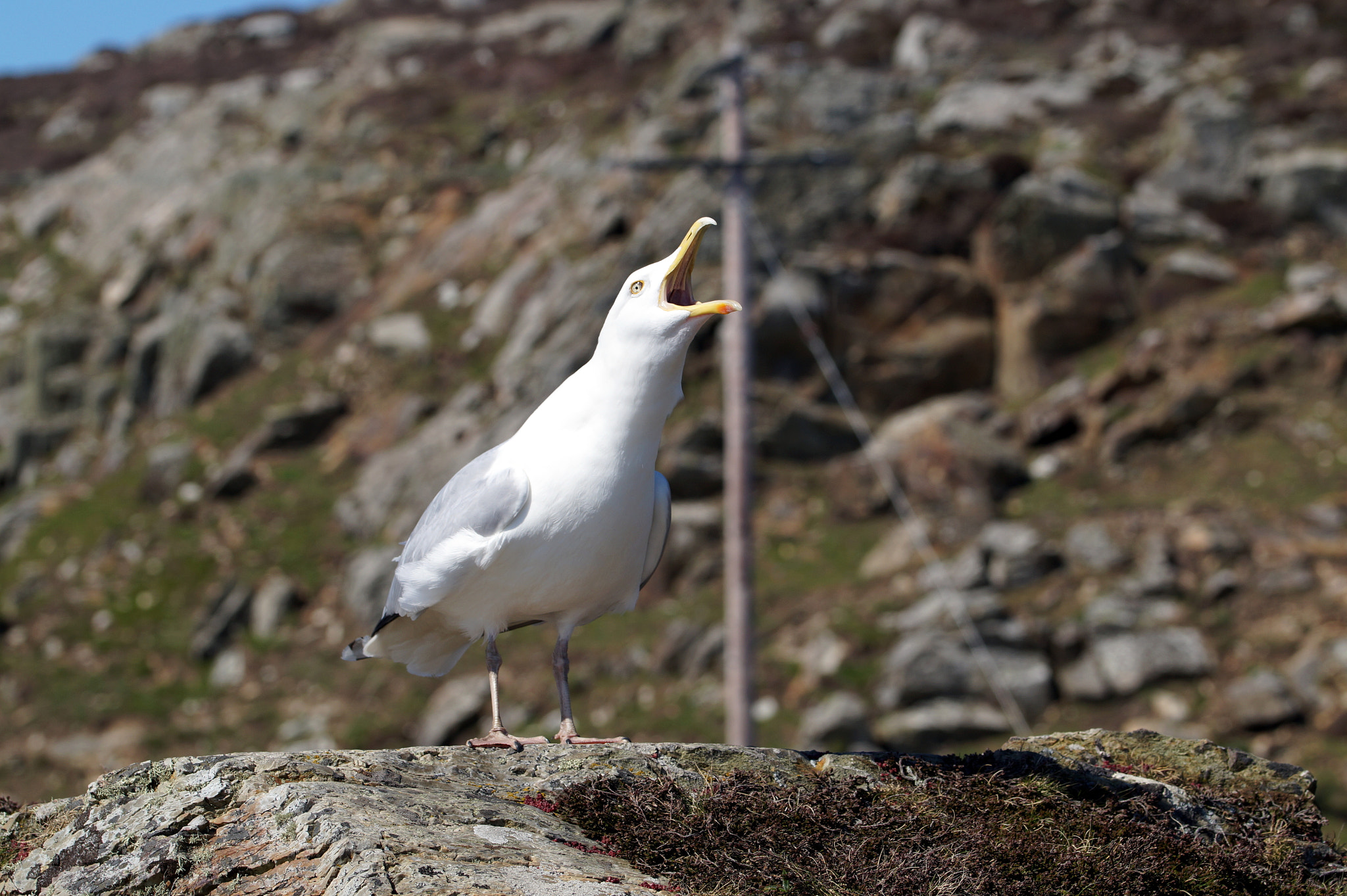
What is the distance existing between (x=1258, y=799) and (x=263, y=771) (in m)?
3.91

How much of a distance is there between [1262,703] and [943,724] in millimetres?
3205

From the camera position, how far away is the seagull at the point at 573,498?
4469 millimetres

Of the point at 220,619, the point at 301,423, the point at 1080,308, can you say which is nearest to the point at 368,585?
the point at 220,619

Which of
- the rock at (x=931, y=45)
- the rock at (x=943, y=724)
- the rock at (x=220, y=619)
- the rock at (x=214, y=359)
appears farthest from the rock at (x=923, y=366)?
the rock at (x=214, y=359)

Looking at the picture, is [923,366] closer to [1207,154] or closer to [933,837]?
[1207,154]

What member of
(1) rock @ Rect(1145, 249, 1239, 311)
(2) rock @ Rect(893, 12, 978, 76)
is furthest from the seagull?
(2) rock @ Rect(893, 12, 978, 76)

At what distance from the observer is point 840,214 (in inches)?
856

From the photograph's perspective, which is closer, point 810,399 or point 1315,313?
point 1315,313

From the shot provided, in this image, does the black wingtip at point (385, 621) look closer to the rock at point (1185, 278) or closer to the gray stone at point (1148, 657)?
the gray stone at point (1148, 657)

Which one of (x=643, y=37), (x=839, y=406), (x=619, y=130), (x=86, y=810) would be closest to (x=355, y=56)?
(x=643, y=37)

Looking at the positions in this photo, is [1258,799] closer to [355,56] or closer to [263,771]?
[263,771]

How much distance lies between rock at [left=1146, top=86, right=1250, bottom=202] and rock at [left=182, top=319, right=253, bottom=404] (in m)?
18.0

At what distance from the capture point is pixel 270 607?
17.5m

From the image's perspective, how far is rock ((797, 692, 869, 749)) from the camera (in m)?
13.1
